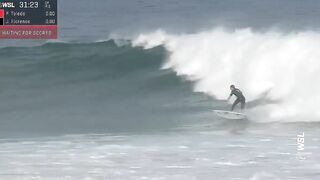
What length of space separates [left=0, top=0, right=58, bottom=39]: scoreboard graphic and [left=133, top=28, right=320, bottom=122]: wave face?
4.96 m

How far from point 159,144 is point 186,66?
26.0ft

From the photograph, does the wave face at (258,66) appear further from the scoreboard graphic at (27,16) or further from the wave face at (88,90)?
the scoreboard graphic at (27,16)

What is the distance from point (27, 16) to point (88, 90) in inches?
214

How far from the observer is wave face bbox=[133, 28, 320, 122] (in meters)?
17.2

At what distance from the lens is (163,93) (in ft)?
64.3

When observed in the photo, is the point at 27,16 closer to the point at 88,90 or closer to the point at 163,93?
the point at 88,90

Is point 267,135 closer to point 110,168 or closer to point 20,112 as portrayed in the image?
point 110,168

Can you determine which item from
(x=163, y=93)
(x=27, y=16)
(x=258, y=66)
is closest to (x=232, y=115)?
(x=163, y=93)

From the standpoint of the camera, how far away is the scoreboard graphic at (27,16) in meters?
14.9

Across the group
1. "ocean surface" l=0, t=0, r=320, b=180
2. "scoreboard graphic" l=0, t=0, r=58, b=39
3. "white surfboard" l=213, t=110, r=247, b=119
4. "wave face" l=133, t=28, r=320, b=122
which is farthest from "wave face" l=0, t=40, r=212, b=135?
"scoreboard graphic" l=0, t=0, r=58, b=39

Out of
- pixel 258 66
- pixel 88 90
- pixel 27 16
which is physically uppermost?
pixel 27 16

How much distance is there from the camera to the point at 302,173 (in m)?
11.4

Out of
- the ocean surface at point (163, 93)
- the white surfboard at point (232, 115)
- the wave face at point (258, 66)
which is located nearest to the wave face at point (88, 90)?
the ocean surface at point (163, 93)

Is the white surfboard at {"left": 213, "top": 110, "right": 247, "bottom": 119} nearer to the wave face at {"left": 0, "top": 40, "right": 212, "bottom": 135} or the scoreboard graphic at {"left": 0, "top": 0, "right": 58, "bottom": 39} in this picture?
the wave face at {"left": 0, "top": 40, "right": 212, "bottom": 135}
